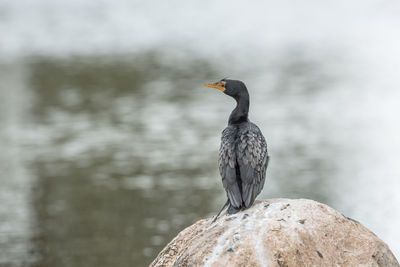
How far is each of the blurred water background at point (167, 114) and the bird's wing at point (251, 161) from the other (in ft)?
18.1

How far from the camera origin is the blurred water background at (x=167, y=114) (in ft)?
49.5

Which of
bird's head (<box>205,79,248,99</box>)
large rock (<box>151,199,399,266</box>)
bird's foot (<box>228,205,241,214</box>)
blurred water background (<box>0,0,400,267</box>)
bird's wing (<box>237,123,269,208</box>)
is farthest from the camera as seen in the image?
blurred water background (<box>0,0,400,267</box>)

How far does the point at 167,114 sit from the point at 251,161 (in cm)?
1516

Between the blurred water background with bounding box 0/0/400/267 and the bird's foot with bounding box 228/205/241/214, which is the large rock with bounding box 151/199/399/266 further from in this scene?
the blurred water background with bounding box 0/0/400/267

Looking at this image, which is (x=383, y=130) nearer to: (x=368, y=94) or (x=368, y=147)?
(x=368, y=147)

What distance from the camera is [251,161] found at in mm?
7727

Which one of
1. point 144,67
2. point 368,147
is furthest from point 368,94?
point 144,67

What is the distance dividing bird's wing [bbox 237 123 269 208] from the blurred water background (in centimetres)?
551

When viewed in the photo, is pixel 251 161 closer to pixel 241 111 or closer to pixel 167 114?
pixel 241 111

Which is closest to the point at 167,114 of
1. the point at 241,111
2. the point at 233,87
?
the point at 233,87

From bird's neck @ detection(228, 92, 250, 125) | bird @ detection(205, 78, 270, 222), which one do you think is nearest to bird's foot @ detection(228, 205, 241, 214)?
bird @ detection(205, 78, 270, 222)

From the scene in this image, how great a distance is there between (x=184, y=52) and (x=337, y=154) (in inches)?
540

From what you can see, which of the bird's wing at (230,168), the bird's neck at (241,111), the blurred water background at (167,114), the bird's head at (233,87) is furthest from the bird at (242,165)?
the blurred water background at (167,114)

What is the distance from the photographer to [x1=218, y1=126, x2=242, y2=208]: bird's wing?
750 centimetres
